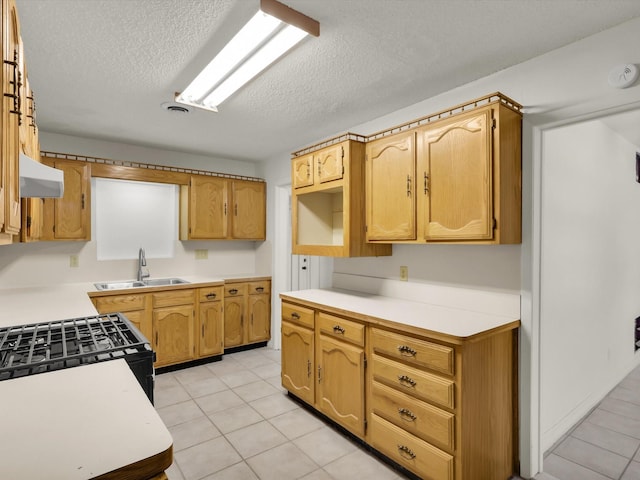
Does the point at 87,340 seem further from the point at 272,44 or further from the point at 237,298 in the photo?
the point at 237,298

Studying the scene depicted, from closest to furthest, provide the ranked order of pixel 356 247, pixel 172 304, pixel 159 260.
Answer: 1. pixel 356 247
2. pixel 172 304
3. pixel 159 260

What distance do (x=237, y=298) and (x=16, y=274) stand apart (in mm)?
2039

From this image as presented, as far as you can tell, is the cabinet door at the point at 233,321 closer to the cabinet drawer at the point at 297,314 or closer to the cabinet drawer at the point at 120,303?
the cabinet drawer at the point at 120,303

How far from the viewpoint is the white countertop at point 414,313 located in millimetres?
1858

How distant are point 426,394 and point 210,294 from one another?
260 centimetres

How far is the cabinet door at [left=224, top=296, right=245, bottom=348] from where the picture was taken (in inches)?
159

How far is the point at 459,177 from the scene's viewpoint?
6.60 feet

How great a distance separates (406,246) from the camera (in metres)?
2.70

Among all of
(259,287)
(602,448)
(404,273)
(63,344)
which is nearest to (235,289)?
(259,287)

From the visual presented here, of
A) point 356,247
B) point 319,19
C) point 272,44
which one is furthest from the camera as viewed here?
point 356,247

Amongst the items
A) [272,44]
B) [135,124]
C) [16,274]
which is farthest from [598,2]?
[16,274]

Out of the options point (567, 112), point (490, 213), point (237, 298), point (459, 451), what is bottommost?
point (459, 451)

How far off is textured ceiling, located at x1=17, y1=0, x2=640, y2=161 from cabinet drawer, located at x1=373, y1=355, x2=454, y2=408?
1.70 meters

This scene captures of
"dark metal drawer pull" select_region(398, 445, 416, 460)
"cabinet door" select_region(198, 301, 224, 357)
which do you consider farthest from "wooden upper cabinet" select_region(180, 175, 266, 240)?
"dark metal drawer pull" select_region(398, 445, 416, 460)
